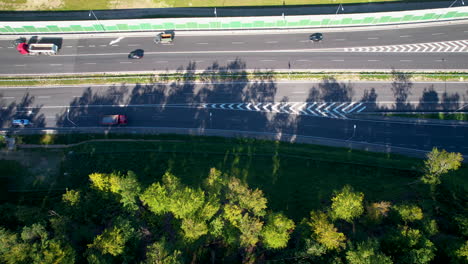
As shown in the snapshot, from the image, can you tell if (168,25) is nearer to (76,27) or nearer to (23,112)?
(76,27)

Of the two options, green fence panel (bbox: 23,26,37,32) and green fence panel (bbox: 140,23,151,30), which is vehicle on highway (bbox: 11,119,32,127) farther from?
green fence panel (bbox: 140,23,151,30)

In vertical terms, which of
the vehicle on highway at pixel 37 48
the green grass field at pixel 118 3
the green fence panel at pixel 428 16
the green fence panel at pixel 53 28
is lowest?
the vehicle on highway at pixel 37 48

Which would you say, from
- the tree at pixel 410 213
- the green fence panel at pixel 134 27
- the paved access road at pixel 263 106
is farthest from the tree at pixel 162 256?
the green fence panel at pixel 134 27

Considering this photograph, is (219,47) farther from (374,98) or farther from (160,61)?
(374,98)

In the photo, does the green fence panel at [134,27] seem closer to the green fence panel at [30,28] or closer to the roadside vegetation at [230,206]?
the green fence panel at [30,28]

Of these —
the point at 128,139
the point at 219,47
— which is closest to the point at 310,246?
the point at 128,139

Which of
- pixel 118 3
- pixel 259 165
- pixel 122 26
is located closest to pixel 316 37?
pixel 259 165
